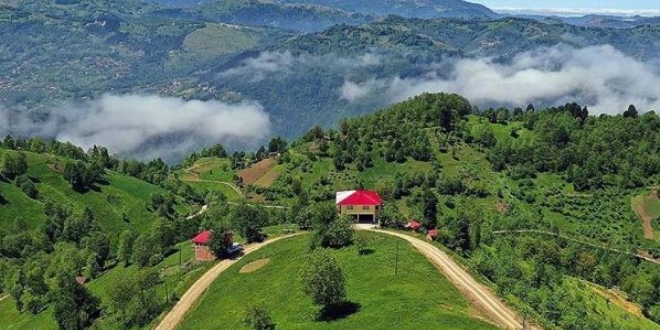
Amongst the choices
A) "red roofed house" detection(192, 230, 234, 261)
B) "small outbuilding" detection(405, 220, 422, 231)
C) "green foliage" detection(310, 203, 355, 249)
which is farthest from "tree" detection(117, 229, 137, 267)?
"small outbuilding" detection(405, 220, 422, 231)

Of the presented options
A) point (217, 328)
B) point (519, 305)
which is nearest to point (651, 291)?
point (519, 305)

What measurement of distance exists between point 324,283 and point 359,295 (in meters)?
9.37

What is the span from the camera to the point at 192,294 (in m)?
133

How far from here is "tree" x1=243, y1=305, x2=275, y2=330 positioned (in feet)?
327

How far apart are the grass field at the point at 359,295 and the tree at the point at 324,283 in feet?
12.0

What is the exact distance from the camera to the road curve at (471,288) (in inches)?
3947

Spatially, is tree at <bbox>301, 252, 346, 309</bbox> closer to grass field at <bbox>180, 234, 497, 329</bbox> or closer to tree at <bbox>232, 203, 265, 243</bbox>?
grass field at <bbox>180, 234, 497, 329</bbox>

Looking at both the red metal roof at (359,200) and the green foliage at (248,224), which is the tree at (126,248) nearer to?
the green foliage at (248,224)

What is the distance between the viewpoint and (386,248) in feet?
432

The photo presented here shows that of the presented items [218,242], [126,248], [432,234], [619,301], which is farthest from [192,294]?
[619,301]

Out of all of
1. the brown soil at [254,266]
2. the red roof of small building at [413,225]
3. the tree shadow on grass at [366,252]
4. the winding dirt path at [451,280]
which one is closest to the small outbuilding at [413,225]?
the red roof of small building at [413,225]

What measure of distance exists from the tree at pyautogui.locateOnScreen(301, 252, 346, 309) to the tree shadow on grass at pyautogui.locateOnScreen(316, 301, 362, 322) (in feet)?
4.19

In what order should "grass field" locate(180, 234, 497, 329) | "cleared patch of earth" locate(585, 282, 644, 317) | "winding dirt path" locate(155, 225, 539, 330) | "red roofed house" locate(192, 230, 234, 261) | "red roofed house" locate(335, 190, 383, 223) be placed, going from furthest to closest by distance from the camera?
"red roofed house" locate(335, 190, 383, 223), "cleared patch of earth" locate(585, 282, 644, 317), "red roofed house" locate(192, 230, 234, 261), "winding dirt path" locate(155, 225, 539, 330), "grass field" locate(180, 234, 497, 329)

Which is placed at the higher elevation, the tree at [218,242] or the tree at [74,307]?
the tree at [218,242]
